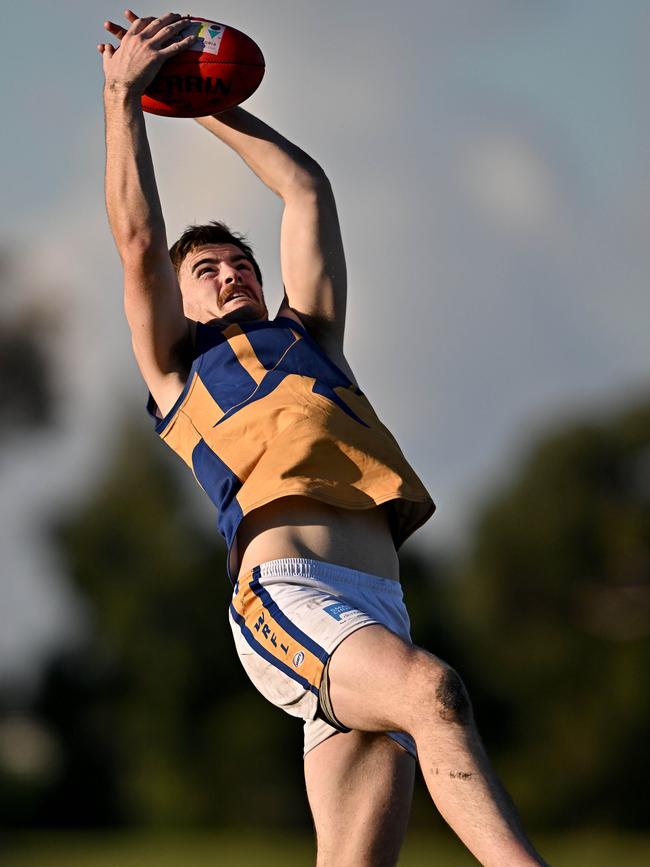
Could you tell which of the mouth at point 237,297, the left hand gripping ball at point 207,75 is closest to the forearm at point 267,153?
the left hand gripping ball at point 207,75

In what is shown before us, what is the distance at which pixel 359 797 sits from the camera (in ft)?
16.0

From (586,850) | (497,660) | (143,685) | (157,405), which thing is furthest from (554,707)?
(157,405)

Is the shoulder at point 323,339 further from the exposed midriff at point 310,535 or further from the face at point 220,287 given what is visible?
the exposed midriff at point 310,535

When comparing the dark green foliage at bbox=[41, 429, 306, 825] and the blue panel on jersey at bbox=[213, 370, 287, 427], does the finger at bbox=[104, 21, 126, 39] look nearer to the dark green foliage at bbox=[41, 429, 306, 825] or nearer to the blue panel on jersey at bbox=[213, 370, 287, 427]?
the blue panel on jersey at bbox=[213, 370, 287, 427]

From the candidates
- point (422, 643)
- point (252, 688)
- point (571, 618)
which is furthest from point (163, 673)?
point (571, 618)

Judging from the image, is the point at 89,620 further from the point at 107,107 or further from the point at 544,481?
the point at 107,107

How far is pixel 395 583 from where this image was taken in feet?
16.5

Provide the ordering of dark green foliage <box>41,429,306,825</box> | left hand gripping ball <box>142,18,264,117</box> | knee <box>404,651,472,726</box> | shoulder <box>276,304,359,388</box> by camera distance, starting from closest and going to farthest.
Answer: knee <box>404,651,472,726</box>, left hand gripping ball <box>142,18,264,117</box>, shoulder <box>276,304,359,388</box>, dark green foliage <box>41,429,306,825</box>

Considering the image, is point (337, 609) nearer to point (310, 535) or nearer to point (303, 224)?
point (310, 535)

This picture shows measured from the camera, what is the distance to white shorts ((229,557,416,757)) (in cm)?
441

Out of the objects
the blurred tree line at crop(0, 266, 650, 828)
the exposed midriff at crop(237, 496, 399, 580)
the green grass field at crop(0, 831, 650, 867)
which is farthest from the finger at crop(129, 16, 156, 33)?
the blurred tree line at crop(0, 266, 650, 828)

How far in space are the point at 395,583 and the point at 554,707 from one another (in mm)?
33572

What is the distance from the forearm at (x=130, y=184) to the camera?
4.92 m

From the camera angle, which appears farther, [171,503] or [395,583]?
[171,503]
